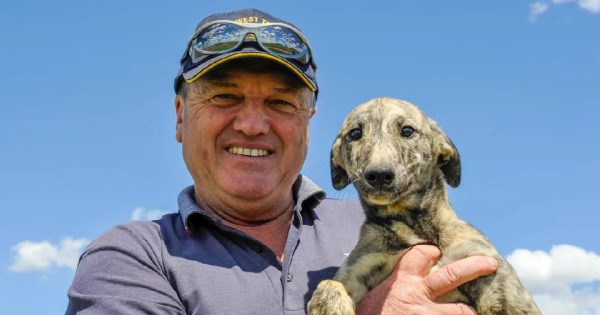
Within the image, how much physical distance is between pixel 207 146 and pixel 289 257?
1.21 meters

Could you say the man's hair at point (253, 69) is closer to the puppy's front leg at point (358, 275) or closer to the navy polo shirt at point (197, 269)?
the navy polo shirt at point (197, 269)

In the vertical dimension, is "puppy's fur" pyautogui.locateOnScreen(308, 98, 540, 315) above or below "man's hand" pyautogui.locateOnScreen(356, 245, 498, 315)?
above

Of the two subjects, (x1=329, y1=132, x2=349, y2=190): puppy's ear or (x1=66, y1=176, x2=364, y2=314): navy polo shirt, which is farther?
(x1=329, y1=132, x2=349, y2=190): puppy's ear

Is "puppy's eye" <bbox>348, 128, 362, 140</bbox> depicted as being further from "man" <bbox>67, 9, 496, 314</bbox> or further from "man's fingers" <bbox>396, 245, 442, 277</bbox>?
"man's fingers" <bbox>396, 245, 442, 277</bbox>

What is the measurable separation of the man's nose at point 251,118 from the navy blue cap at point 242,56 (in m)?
0.38

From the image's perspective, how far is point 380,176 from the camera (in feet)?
14.7

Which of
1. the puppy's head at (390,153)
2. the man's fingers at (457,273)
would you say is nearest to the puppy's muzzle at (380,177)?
the puppy's head at (390,153)

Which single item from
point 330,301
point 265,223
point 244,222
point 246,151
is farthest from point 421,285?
point 246,151

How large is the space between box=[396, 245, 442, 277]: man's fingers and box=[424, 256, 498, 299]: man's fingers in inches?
3.4

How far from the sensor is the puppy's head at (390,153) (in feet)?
14.9

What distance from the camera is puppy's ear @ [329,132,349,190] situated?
5234mm

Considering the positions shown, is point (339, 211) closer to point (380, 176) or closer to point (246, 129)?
point (246, 129)

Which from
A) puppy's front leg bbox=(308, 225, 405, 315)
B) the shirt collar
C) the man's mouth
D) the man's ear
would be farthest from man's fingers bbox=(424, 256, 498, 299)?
the man's ear

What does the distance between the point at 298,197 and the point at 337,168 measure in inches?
16.9
